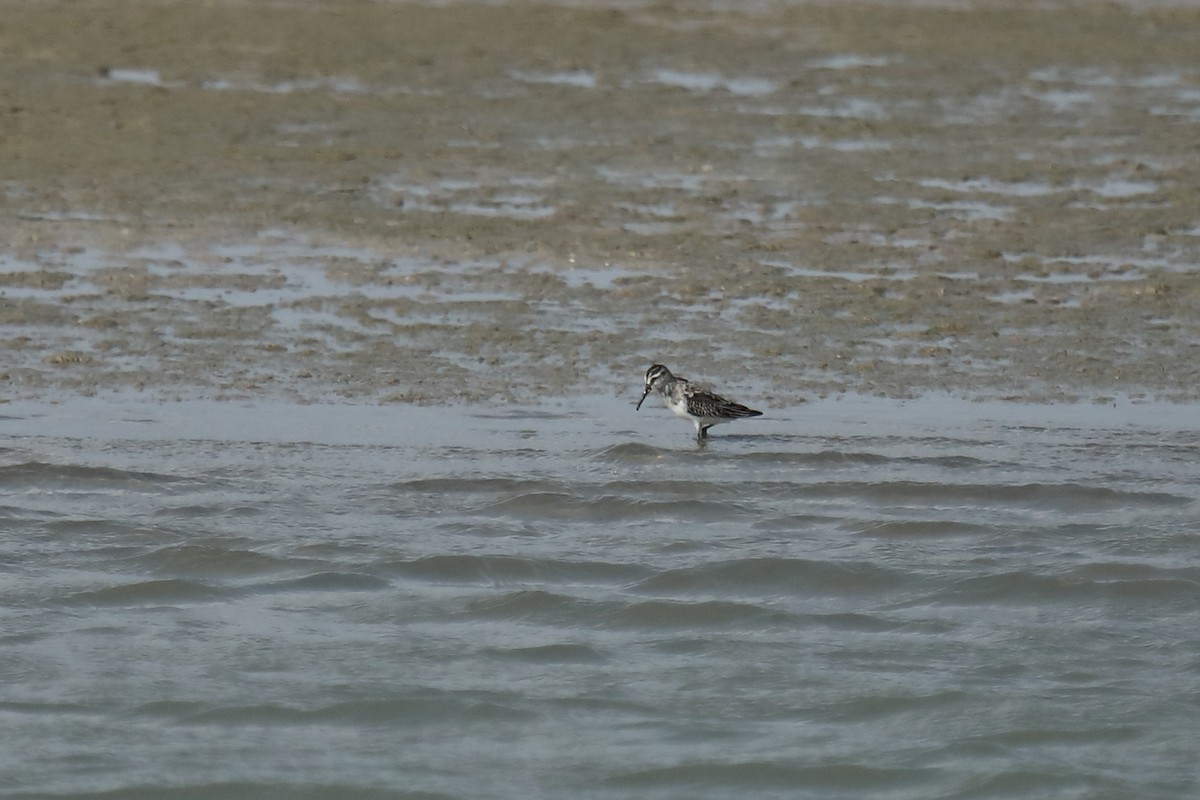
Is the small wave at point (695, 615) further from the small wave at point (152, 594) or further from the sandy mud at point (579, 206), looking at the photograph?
the sandy mud at point (579, 206)

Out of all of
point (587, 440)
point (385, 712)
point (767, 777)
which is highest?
point (587, 440)

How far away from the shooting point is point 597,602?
770 centimetres

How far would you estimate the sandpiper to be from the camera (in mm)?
9758

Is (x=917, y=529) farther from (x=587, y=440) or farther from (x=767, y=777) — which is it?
(x=767, y=777)

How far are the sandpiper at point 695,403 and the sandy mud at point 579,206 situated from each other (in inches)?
21.7

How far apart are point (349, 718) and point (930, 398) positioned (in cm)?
468

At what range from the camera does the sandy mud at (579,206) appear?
36.2ft

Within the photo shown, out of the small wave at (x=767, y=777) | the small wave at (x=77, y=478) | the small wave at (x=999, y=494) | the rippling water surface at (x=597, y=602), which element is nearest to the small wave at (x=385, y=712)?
the rippling water surface at (x=597, y=602)

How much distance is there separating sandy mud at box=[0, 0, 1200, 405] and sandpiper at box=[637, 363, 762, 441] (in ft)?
1.81

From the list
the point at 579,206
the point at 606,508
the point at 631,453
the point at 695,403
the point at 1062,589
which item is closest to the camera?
the point at 1062,589

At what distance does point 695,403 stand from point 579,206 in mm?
4770

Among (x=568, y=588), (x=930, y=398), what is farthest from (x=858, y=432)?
(x=568, y=588)

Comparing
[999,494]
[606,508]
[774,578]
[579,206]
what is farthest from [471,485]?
[579,206]

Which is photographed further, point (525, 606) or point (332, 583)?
point (332, 583)
